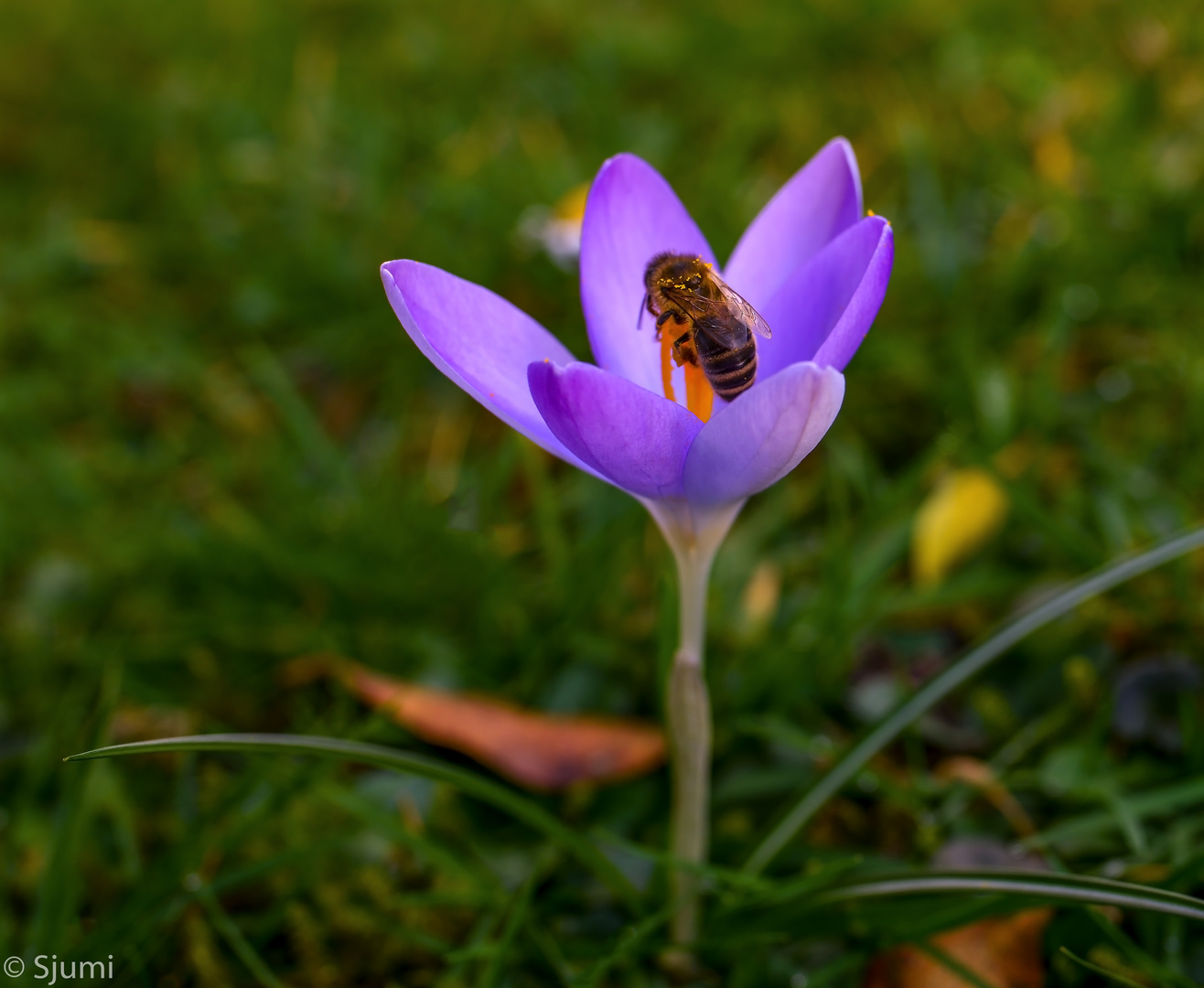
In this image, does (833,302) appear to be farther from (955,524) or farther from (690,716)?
(955,524)

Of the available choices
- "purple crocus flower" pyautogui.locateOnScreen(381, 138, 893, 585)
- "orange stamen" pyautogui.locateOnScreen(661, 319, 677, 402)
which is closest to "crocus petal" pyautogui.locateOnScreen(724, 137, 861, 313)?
"purple crocus flower" pyautogui.locateOnScreen(381, 138, 893, 585)

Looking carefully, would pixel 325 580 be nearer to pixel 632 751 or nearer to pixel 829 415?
pixel 632 751

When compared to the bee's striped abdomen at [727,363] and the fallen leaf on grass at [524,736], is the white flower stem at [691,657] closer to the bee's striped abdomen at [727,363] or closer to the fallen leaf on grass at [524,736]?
the bee's striped abdomen at [727,363]

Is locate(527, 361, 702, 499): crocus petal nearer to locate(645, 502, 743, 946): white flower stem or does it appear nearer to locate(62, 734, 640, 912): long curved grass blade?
locate(645, 502, 743, 946): white flower stem

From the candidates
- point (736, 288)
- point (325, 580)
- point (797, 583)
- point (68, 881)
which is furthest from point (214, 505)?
point (736, 288)

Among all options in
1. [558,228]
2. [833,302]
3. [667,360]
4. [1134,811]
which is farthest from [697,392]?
[558,228]

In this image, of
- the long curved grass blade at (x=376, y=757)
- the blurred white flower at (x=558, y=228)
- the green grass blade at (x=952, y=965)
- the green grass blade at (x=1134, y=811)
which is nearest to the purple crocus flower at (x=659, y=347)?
the long curved grass blade at (x=376, y=757)
